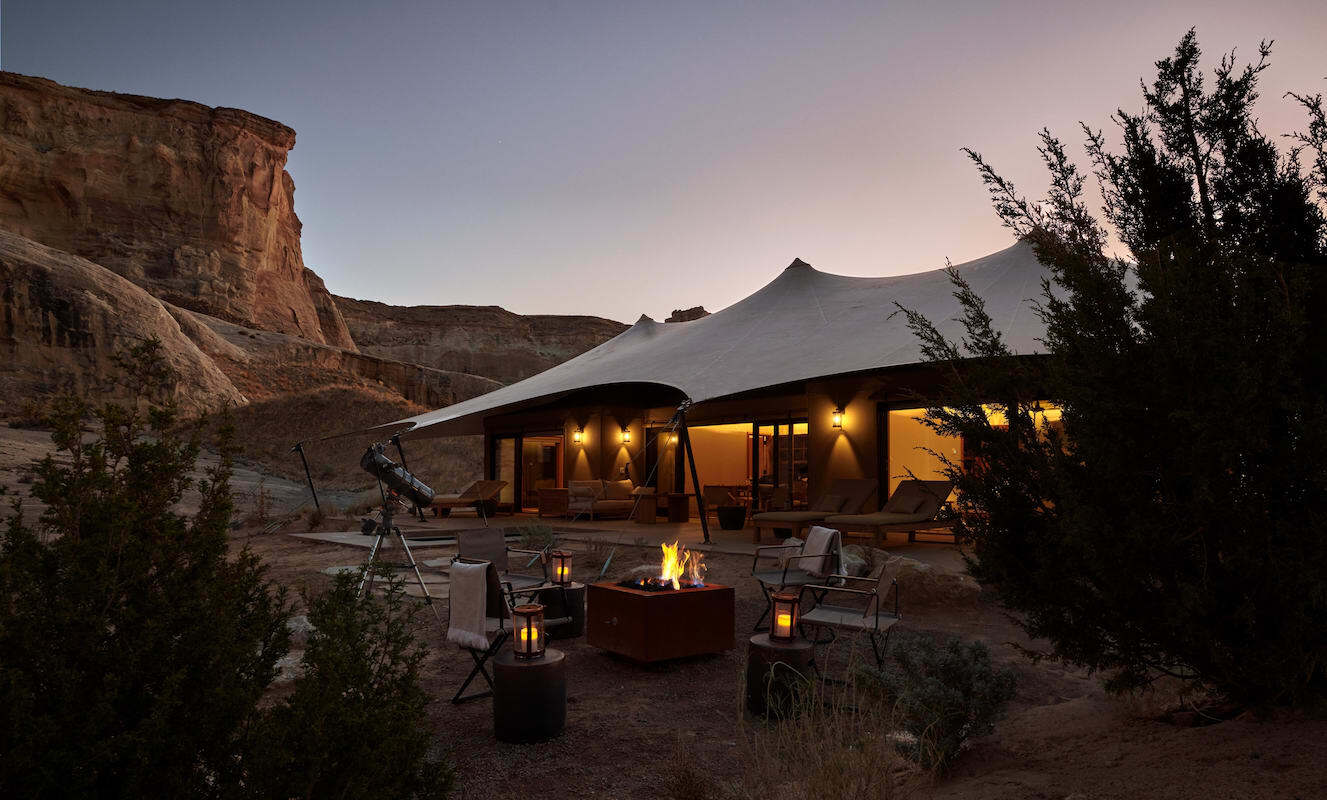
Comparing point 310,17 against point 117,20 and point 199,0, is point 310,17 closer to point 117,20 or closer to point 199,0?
point 199,0

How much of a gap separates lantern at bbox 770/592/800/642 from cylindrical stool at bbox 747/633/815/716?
0.03 meters

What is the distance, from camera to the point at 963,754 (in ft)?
9.48

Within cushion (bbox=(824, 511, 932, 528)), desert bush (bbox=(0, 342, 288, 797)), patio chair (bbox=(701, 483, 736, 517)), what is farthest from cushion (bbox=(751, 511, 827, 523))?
desert bush (bbox=(0, 342, 288, 797))

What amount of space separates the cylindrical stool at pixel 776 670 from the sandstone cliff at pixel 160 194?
139ft

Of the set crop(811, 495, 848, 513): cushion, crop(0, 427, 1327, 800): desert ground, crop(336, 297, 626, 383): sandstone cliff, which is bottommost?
crop(0, 427, 1327, 800): desert ground

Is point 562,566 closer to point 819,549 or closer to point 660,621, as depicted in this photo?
point 660,621

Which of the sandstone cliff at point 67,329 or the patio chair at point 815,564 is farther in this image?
the sandstone cliff at point 67,329

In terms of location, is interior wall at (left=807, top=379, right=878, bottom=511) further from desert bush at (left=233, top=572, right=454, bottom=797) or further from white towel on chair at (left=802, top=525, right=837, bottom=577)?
desert bush at (left=233, top=572, right=454, bottom=797)

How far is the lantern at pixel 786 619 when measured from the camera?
12.2 ft

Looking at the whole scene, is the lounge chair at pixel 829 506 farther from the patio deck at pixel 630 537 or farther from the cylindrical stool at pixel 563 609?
the cylindrical stool at pixel 563 609

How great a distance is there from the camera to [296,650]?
16.3ft

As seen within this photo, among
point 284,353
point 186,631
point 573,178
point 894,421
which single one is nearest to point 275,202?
point 284,353

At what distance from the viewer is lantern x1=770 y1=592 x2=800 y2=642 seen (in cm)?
373

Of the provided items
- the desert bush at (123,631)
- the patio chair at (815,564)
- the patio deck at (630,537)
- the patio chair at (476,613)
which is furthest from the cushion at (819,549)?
the desert bush at (123,631)
